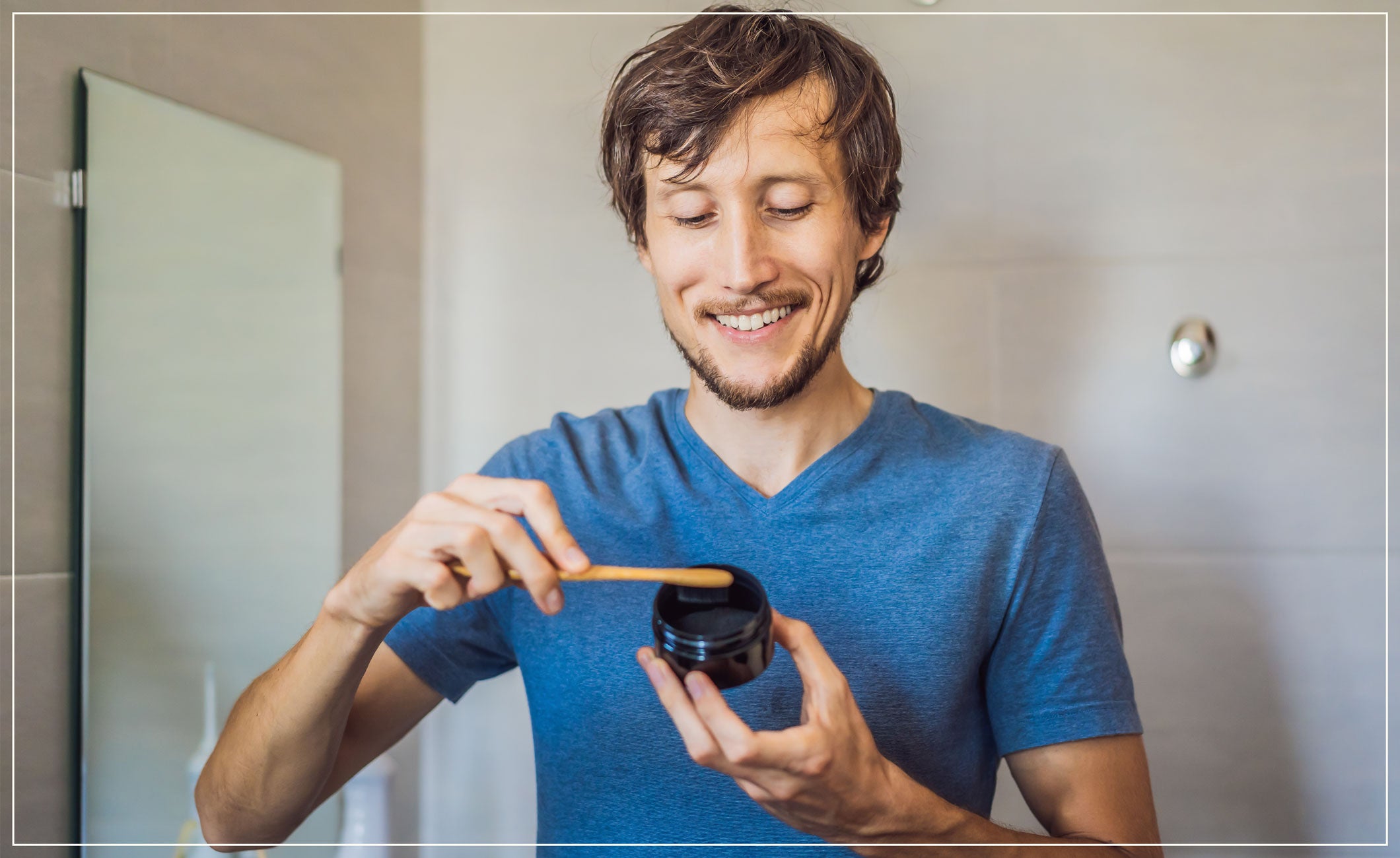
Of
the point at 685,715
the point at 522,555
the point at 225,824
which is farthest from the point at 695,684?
the point at 225,824

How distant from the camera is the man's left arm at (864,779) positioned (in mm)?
476

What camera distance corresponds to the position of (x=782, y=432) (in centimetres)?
77

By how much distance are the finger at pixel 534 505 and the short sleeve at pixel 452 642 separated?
0.90 feet

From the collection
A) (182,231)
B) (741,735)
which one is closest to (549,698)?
(741,735)

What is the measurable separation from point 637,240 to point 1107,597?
1.78 feet

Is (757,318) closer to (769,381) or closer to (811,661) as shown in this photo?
(769,381)

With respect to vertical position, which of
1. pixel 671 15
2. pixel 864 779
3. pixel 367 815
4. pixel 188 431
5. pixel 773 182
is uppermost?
pixel 671 15

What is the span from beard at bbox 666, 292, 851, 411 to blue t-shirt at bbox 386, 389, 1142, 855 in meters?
0.06

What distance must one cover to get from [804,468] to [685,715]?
33 cm

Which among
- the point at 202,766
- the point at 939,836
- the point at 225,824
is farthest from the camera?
the point at 202,766

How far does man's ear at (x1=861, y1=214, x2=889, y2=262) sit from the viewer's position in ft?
2.71

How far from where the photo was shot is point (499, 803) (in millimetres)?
1117

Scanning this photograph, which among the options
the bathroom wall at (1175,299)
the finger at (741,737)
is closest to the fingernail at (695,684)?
the finger at (741,737)

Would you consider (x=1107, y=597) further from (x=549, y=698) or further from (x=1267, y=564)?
(x=549, y=698)
